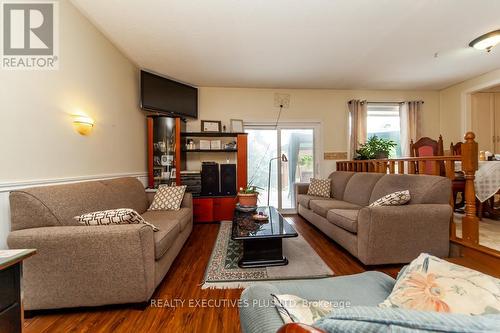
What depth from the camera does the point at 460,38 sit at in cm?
274

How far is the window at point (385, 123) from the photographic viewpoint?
4621mm

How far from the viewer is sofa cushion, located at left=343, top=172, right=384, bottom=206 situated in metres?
2.99

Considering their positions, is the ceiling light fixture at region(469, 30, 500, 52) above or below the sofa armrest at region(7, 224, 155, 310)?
above

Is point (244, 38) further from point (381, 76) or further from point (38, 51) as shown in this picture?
point (381, 76)

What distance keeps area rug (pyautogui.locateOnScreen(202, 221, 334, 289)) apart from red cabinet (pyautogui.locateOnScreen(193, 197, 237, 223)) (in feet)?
3.94

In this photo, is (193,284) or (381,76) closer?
(193,284)

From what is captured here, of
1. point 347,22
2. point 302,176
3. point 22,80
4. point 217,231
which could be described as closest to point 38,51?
point 22,80

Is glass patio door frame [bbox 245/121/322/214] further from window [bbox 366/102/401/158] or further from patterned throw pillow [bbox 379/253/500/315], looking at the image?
patterned throw pillow [bbox 379/253/500/315]

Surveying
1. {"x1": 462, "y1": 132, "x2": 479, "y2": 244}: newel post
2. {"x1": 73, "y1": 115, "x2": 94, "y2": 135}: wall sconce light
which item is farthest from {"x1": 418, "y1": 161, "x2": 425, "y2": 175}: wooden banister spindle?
{"x1": 73, "y1": 115, "x2": 94, "y2": 135}: wall sconce light

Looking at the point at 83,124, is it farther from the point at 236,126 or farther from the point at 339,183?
the point at 339,183

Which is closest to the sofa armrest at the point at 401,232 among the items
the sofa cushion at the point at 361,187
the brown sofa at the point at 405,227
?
the brown sofa at the point at 405,227

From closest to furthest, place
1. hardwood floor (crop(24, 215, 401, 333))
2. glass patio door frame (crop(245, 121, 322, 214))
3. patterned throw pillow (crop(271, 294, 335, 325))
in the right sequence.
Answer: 1. patterned throw pillow (crop(271, 294, 335, 325))
2. hardwood floor (crop(24, 215, 401, 333))
3. glass patio door frame (crop(245, 121, 322, 214))

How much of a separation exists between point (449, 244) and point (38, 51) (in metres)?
4.23

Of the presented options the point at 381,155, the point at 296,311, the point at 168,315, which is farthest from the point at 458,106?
the point at 168,315
